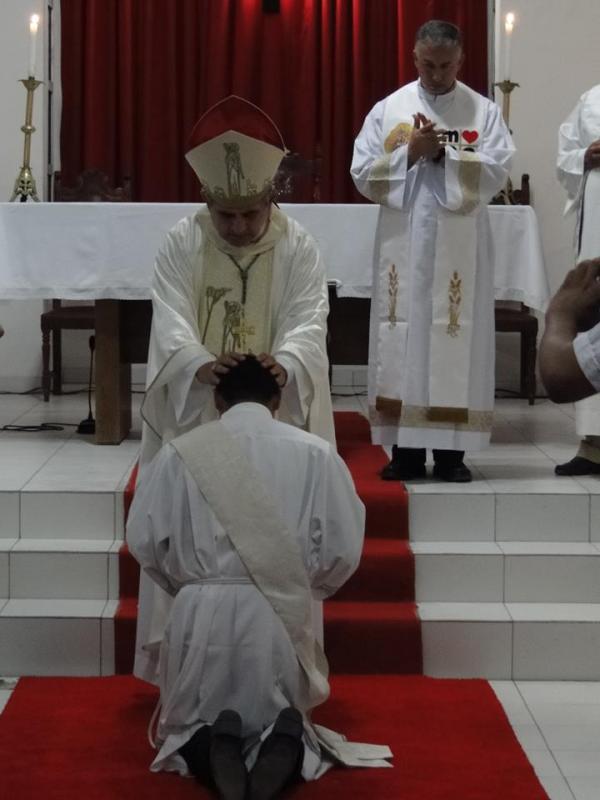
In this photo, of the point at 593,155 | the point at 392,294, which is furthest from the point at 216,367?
the point at 593,155

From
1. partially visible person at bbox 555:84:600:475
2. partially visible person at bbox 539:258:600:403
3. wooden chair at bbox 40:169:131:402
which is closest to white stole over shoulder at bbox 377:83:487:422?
partially visible person at bbox 555:84:600:475

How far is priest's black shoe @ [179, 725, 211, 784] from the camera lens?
349 centimetres

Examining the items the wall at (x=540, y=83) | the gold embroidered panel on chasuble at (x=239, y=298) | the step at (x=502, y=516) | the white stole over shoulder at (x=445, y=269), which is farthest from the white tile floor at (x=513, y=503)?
the wall at (x=540, y=83)

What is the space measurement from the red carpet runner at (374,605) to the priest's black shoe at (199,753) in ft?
3.45

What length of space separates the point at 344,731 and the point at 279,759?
694 mm

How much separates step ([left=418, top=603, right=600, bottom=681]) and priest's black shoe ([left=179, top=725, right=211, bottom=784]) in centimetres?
125

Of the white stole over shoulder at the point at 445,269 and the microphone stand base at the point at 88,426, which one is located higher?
the white stole over shoulder at the point at 445,269

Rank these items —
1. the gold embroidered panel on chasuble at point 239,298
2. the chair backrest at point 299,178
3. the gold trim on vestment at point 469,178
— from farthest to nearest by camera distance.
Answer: the chair backrest at point 299,178 → the gold trim on vestment at point 469,178 → the gold embroidered panel on chasuble at point 239,298

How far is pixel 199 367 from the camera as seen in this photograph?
13.4ft

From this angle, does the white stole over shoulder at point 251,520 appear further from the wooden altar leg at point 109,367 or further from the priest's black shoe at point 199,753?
the wooden altar leg at point 109,367

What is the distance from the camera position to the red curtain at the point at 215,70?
27.5 feet

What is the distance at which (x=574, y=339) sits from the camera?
2.06m

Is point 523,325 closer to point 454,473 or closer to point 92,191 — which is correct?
point 454,473

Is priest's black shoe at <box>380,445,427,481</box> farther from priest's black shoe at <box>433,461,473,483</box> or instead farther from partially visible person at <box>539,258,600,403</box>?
partially visible person at <box>539,258,600,403</box>
